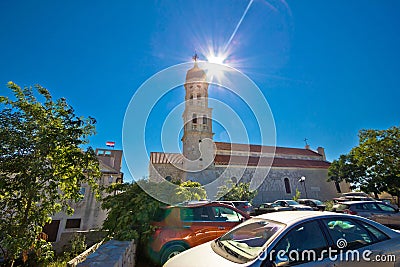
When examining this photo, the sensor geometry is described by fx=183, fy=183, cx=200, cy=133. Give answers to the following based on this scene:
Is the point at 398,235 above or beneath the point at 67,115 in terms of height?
beneath

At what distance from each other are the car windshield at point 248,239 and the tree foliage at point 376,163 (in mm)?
23704

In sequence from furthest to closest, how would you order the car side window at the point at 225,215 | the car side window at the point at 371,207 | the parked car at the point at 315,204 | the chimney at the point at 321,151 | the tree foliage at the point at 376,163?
the chimney at the point at 321,151
the tree foliage at the point at 376,163
the parked car at the point at 315,204
the car side window at the point at 371,207
the car side window at the point at 225,215

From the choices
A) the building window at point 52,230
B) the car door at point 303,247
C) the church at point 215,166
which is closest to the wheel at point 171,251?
the car door at point 303,247

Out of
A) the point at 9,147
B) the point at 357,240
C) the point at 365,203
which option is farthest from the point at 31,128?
the point at 365,203

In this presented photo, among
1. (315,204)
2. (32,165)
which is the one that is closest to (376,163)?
(315,204)

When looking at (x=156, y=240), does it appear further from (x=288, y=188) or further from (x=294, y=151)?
(x=294, y=151)

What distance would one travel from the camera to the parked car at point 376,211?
8.41 m

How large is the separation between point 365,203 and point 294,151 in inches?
1044

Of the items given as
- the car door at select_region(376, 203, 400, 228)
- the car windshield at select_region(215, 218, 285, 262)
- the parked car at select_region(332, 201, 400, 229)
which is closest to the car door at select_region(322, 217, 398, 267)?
the car windshield at select_region(215, 218, 285, 262)

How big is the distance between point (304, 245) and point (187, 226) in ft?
9.16

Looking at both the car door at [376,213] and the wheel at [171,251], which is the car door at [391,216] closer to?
the car door at [376,213]

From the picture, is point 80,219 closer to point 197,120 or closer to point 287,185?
point 197,120

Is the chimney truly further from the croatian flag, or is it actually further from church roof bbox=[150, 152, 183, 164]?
the croatian flag

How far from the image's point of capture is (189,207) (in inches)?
191
